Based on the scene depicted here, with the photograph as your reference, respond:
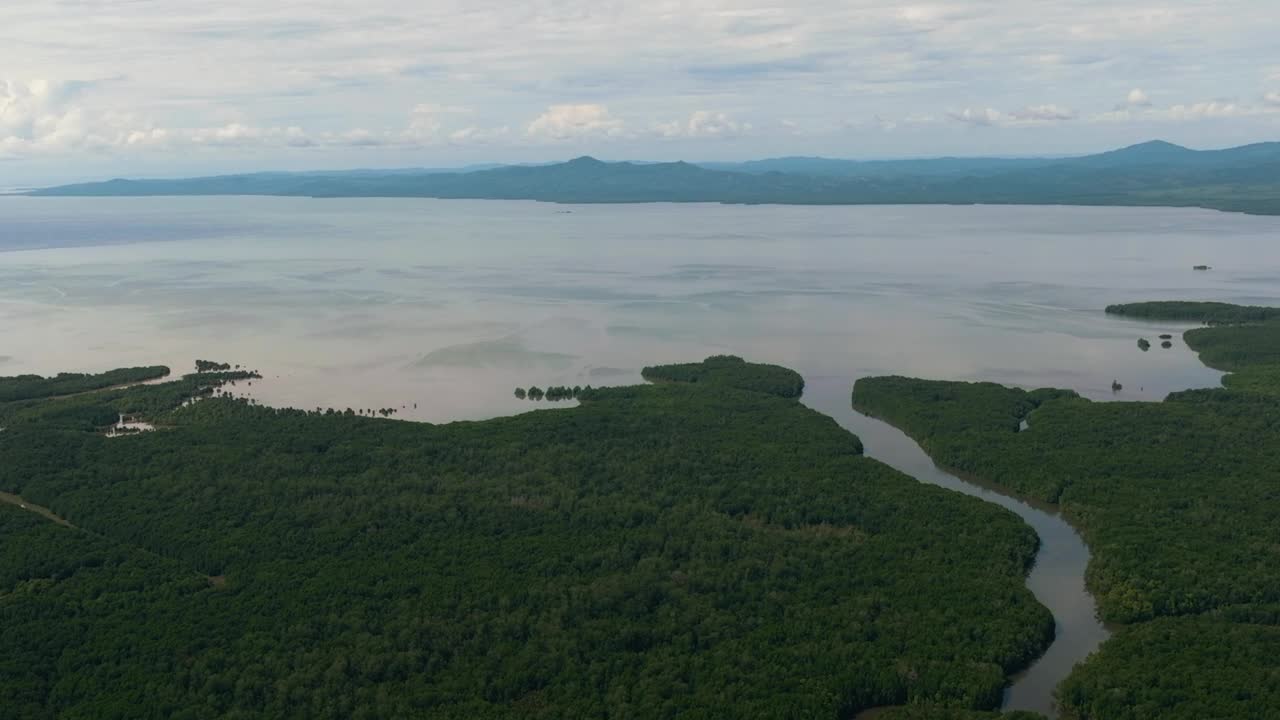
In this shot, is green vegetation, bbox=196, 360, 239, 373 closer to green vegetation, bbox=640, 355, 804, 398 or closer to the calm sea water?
the calm sea water

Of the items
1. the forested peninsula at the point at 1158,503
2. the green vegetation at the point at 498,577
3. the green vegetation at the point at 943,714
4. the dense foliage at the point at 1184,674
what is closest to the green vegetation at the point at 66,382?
the green vegetation at the point at 498,577

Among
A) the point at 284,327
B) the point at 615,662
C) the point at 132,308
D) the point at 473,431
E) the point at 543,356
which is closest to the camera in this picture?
the point at 615,662

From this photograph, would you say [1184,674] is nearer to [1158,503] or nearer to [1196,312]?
[1158,503]

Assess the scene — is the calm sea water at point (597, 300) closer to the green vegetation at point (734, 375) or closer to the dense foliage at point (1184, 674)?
the green vegetation at point (734, 375)

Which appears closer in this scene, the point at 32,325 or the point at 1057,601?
the point at 1057,601

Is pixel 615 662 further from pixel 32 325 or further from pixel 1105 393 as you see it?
pixel 32 325

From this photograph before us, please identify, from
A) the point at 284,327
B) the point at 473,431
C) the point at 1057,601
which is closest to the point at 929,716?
the point at 1057,601

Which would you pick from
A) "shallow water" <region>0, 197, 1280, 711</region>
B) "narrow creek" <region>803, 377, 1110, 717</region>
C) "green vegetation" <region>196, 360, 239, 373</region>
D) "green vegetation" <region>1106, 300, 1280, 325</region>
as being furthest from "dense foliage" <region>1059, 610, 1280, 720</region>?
"green vegetation" <region>1106, 300, 1280, 325</region>
